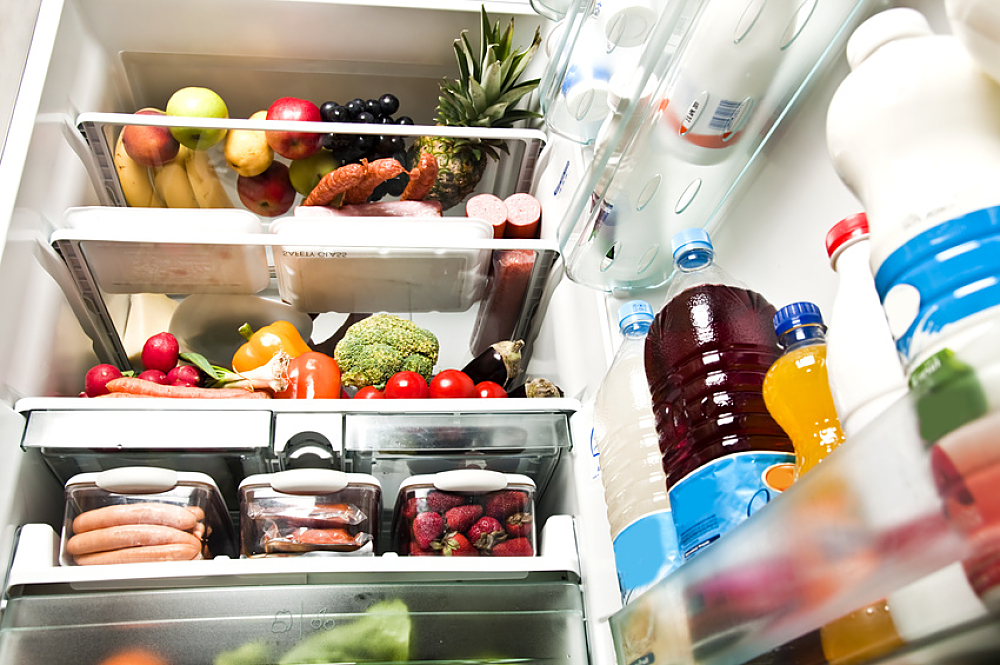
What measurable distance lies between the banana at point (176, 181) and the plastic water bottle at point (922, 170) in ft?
3.99

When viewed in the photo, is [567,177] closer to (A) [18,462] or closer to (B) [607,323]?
(B) [607,323]

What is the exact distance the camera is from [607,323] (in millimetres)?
1024

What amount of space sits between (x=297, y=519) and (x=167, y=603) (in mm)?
174

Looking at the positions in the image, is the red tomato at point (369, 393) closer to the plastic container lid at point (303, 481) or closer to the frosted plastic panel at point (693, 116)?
the plastic container lid at point (303, 481)

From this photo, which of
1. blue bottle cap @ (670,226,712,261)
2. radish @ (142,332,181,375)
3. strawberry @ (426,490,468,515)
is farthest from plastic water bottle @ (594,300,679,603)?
radish @ (142,332,181,375)

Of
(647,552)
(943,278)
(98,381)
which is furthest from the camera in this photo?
(98,381)

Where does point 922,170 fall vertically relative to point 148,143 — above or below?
below

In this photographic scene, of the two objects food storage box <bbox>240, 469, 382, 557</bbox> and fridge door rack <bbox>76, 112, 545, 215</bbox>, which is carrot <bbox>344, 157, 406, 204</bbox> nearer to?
fridge door rack <bbox>76, 112, 545, 215</bbox>

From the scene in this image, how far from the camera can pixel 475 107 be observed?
1.42m

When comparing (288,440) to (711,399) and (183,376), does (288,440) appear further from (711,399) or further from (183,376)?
(711,399)

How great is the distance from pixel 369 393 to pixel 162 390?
0.96 ft

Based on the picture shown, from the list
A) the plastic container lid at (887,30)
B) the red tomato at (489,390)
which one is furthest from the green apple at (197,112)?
the plastic container lid at (887,30)

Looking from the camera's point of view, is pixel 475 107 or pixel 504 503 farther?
pixel 475 107

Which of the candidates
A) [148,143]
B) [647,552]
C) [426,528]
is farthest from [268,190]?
[647,552]
